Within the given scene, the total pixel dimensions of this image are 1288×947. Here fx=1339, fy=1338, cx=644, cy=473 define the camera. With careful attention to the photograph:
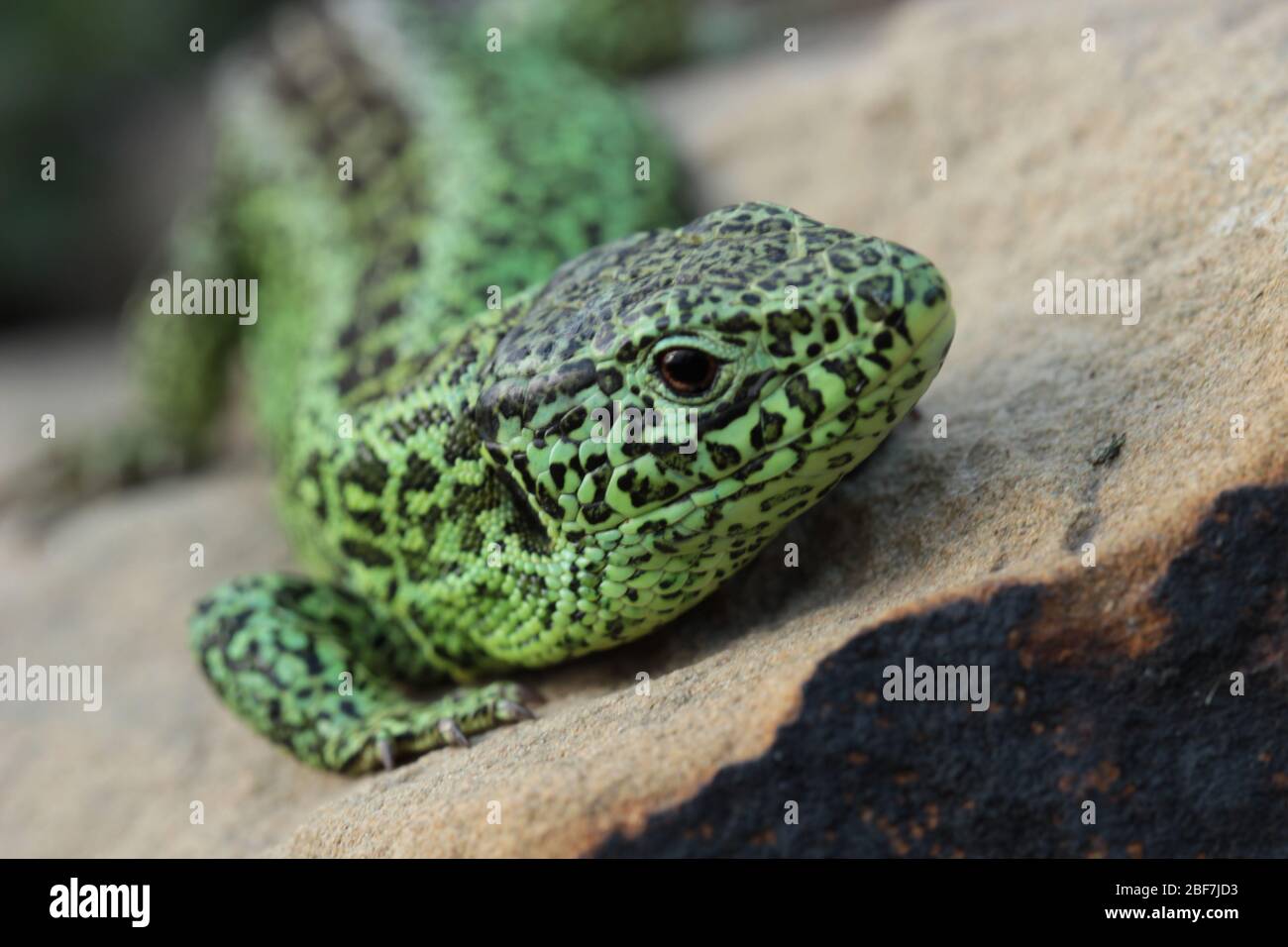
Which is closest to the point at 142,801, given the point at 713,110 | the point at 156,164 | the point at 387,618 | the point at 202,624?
the point at 202,624

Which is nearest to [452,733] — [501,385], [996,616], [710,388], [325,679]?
[325,679]

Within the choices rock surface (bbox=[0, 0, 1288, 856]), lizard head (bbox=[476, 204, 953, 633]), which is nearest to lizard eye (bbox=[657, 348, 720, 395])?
lizard head (bbox=[476, 204, 953, 633])

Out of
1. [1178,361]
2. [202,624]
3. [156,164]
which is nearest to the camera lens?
[1178,361]

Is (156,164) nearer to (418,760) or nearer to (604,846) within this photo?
(418,760)

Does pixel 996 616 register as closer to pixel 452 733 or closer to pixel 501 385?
pixel 501 385

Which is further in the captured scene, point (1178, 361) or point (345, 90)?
point (345, 90)

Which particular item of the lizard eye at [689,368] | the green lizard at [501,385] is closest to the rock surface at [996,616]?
the green lizard at [501,385]

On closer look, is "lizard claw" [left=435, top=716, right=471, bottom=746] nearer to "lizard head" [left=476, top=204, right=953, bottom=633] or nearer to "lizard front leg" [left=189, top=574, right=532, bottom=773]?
"lizard front leg" [left=189, top=574, right=532, bottom=773]
